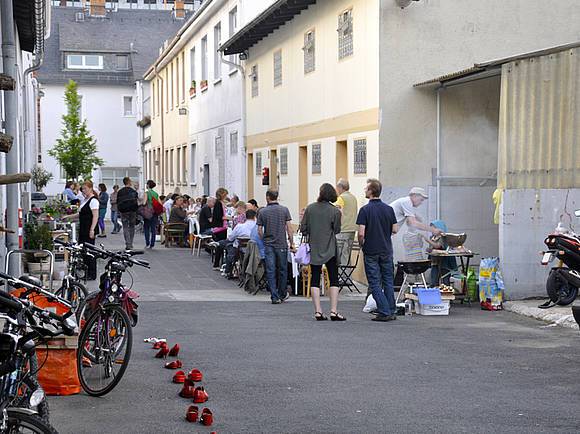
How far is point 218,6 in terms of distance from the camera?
33719 mm

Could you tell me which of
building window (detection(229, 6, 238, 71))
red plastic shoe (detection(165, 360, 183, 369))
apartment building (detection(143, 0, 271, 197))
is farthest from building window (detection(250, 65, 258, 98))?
red plastic shoe (detection(165, 360, 183, 369))

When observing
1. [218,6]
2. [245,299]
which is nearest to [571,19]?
[245,299]

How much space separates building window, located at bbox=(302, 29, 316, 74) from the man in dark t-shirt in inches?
364

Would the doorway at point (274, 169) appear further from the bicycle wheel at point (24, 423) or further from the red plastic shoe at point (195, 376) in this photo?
the bicycle wheel at point (24, 423)

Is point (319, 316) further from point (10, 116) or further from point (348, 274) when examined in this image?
point (348, 274)

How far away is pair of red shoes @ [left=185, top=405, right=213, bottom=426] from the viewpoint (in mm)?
7504

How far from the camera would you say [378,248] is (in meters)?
14.0

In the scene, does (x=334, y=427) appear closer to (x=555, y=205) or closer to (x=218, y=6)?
(x=555, y=205)

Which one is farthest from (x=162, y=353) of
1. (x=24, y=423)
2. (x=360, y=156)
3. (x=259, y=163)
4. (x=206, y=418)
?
(x=259, y=163)

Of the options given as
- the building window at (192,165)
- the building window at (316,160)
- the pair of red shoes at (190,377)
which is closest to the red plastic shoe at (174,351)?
the pair of red shoes at (190,377)

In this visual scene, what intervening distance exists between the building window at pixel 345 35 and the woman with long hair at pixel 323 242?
244 inches

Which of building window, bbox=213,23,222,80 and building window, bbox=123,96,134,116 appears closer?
building window, bbox=213,23,222,80

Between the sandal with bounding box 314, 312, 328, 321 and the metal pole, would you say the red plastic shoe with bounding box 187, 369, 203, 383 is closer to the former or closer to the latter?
the metal pole

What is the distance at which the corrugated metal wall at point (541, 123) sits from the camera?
48.6 ft
